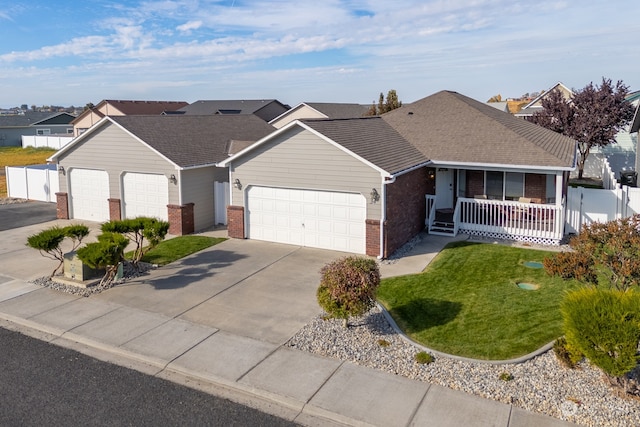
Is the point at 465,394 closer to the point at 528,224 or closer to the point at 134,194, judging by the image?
the point at 528,224

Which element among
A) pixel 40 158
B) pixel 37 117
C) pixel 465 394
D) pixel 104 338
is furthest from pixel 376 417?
pixel 37 117

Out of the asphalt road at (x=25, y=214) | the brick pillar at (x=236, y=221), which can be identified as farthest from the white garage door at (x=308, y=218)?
the asphalt road at (x=25, y=214)

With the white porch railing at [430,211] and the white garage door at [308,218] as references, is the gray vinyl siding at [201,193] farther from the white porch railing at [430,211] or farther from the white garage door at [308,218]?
the white porch railing at [430,211]

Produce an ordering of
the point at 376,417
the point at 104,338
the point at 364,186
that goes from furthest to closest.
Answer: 1. the point at 364,186
2. the point at 104,338
3. the point at 376,417

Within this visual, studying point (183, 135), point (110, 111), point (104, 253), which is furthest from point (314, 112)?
point (104, 253)

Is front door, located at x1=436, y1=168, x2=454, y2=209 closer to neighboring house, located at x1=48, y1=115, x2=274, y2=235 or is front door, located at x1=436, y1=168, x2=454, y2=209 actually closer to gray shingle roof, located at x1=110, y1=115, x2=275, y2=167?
neighboring house, located at x1=48, y1=115, x2=274, y2=235

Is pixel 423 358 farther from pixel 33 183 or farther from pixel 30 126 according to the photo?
pixel 30 126

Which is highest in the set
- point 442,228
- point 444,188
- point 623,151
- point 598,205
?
point 623,151
